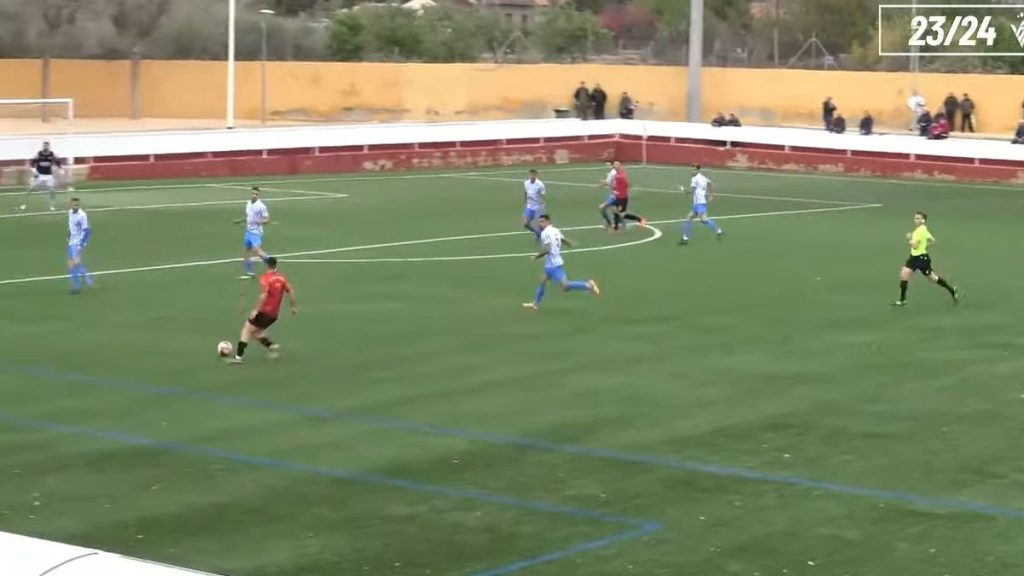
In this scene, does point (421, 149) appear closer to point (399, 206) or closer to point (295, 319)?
point (399, 206)

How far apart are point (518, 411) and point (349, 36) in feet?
230

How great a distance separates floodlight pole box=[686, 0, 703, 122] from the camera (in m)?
63.7

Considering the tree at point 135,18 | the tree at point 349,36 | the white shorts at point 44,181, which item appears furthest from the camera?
the tree at point 349,36

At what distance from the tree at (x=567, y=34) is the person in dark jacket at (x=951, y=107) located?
94.5 ft

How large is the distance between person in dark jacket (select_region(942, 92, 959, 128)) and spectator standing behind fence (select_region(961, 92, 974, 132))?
0.29m

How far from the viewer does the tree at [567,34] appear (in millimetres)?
90188

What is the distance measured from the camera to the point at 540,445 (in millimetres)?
17422

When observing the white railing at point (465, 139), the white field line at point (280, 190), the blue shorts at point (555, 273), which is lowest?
the blue shorts at point (555, 273)

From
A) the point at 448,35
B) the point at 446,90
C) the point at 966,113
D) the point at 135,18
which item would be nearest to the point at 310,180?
the point at 446,90

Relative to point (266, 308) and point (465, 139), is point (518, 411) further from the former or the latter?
point (465, 139)

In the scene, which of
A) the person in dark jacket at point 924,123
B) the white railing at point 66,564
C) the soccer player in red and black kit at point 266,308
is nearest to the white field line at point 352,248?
the soccer player in red and black kit at point 266,308

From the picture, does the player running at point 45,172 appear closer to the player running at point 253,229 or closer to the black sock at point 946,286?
the player running at point 253,229

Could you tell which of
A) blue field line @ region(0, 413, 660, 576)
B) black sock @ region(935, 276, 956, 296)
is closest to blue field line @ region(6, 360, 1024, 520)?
blue field line @ region(0, 413, 660, 576)

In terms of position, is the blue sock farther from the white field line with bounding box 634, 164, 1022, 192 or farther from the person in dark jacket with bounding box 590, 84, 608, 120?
the person in dark jacket with bounding box 590, 84, 608, 120
